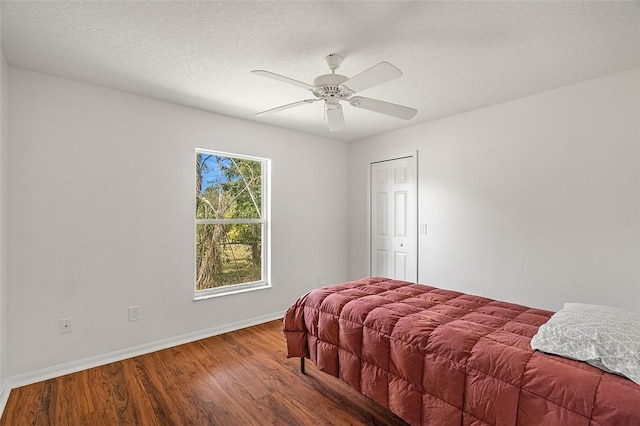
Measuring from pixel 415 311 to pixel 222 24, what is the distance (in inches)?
81.5

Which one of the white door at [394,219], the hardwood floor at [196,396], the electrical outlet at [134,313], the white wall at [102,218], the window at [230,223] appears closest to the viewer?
the hardwood floor at [196,396]

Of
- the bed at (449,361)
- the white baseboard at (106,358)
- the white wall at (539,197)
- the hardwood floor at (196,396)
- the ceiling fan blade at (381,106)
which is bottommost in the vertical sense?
the hardwood floor at (196,396)

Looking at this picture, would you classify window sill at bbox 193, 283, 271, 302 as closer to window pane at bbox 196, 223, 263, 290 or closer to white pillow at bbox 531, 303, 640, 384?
window pane at bbox 196, 223, 263, 290

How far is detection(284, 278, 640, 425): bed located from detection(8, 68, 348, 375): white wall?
1.41 m

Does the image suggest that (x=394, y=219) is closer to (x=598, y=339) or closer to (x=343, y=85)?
(x=343, y=85)

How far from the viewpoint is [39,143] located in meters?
2.42

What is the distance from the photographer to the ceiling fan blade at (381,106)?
2.15 m

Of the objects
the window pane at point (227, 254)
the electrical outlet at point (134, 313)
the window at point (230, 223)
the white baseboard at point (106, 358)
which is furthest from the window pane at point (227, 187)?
the white baseboard at point (106, 358)

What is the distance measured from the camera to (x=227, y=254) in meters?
3.61

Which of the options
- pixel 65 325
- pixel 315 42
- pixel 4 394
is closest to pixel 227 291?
pixel 65 325

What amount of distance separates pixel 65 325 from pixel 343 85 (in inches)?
111

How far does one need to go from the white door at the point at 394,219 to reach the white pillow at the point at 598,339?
234cm

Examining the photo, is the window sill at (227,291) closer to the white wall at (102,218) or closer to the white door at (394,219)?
the white wall at (102,218)

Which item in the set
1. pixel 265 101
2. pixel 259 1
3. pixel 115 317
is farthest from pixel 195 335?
pixel 259 1
